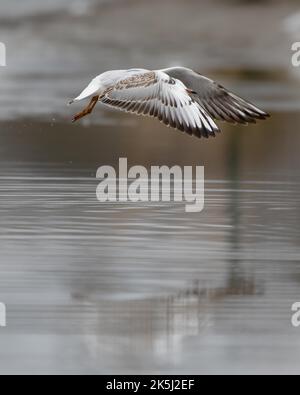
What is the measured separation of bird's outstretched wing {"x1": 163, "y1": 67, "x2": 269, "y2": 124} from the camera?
963 centimetres

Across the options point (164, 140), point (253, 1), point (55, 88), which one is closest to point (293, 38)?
point (253, 1)

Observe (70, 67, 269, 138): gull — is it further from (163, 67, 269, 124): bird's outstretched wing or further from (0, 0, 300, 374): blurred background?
(0, 0, 300, 374): blurred background

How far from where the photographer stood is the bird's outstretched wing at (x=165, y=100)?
9188 mm

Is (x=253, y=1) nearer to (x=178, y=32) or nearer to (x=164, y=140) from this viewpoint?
(x=178, y=32)

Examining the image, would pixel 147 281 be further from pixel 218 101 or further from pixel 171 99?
pixel 218 101

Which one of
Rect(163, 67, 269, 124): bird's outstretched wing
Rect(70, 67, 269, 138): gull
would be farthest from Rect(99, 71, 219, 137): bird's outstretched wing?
Rect(163, 67, 269, 124): bird's outstretched wing

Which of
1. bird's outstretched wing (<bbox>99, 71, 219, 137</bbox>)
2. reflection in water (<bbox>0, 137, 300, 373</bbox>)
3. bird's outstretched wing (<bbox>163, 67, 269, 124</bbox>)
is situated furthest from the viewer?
bird's outstretched wing (<bbox>163, 67, 269, 124</bbox>)

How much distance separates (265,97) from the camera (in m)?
18.1

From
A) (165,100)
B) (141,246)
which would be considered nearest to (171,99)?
(165,100)

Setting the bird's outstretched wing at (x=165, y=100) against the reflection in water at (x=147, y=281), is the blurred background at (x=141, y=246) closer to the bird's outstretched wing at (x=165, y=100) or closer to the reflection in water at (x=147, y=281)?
the reflection in water at (x=147, y=281)

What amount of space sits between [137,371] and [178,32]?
16.6 metres

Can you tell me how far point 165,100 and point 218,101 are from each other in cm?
58

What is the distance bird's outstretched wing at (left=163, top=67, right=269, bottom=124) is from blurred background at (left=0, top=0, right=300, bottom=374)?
619 millimetres

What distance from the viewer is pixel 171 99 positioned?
9242 millimetres
